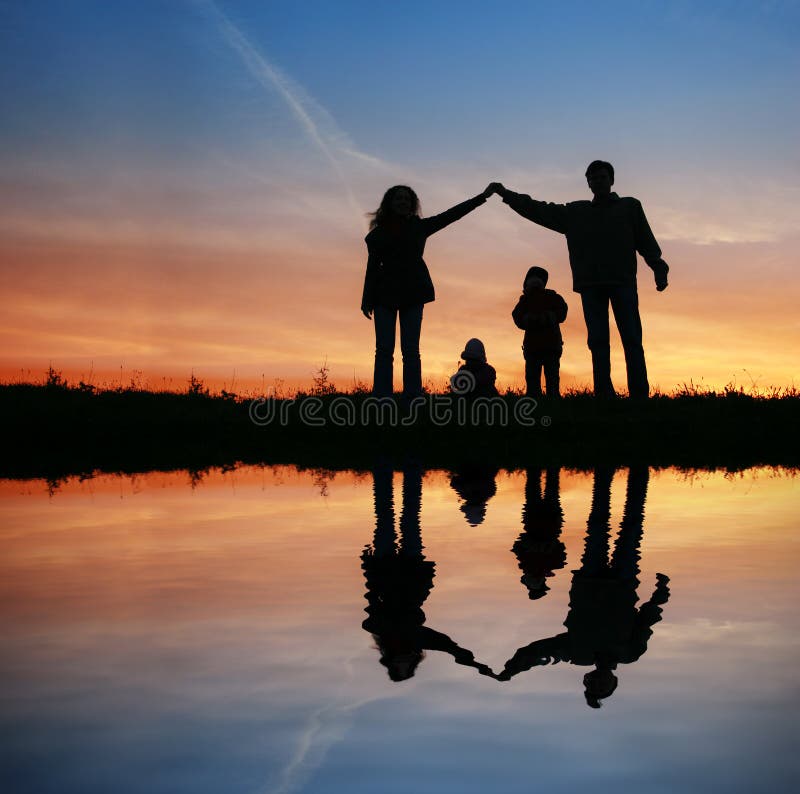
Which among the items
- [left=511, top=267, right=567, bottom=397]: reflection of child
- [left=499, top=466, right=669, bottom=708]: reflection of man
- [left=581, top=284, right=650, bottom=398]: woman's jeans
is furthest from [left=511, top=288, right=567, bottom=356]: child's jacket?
[left=499, top=466, right=669, bottom=708]: reflection of man

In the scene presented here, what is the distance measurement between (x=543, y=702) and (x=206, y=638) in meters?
1.20

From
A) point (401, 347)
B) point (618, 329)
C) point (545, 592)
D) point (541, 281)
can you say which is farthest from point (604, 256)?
point (545, 592)

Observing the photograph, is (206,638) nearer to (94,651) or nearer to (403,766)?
(94,651)

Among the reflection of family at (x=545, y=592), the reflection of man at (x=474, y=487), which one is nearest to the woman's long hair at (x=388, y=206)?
the reflection of man at (x=474, y=487)

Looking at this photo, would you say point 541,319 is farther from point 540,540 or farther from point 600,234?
point 540,540

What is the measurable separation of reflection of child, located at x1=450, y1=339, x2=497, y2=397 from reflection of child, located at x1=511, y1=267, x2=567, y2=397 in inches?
26.3

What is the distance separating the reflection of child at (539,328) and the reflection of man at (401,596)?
895 cm

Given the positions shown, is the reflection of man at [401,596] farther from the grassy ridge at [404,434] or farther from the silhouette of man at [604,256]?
the silhouette of man at [604,256]

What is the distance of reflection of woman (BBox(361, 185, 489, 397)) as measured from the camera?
13.0 m

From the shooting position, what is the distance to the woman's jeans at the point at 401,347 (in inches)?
515

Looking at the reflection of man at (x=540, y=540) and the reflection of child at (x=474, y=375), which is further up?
the reflection of child at (x=474, y=375)

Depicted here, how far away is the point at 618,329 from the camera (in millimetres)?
14125

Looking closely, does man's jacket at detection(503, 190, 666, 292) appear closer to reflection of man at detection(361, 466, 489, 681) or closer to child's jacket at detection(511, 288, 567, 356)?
child's jacket at detection(511, 288, 567, 356)

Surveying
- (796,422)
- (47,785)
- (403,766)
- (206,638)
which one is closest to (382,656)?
(206,638)
